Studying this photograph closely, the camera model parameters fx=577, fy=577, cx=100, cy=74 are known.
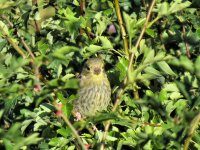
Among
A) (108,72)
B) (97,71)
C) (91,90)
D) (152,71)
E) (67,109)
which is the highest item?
(152,71)

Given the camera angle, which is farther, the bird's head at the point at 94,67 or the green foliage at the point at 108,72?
the bird's head at the point at 94,67

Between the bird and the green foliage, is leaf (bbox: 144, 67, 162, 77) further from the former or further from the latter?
the bird

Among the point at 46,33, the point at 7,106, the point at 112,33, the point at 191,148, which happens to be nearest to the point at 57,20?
the point at 46,33

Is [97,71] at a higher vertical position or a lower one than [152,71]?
lower

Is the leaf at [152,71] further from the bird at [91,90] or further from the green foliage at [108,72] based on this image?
the bird at [91,90]

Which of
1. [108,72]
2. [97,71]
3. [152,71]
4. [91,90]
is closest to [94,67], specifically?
[97,71]

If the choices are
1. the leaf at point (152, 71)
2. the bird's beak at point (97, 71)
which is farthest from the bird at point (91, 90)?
the leaf at point (152, 71)

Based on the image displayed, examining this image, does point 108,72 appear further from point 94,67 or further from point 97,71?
point 97,71
